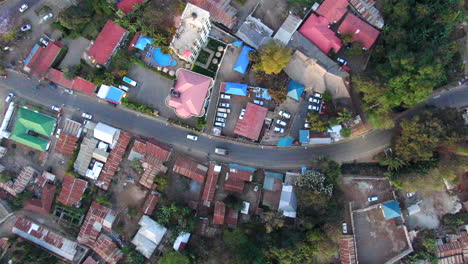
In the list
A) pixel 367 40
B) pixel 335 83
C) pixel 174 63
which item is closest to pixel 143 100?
pixel 174 63

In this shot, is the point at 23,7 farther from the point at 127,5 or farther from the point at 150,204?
the point at 150,204

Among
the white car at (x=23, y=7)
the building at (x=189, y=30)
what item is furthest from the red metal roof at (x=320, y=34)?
the white car at (x=23, y=7)

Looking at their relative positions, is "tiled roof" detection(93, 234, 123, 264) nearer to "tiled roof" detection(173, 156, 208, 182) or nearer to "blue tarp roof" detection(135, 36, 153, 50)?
"tiled roof" detection(173, 156, 208, 182)

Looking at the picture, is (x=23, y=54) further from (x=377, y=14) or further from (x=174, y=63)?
(x=377, y=14)

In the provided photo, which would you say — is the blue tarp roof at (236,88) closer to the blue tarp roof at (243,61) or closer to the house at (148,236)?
the blue tarp roof at (243,61)

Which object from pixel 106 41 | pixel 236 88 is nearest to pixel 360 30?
pixel 236 88

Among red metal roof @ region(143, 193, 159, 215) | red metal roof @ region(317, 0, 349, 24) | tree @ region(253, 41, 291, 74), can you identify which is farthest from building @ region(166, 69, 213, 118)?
red metal roof @ region(317, 0, 349, 24)
